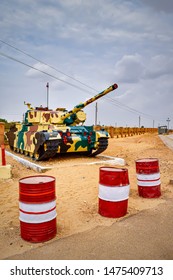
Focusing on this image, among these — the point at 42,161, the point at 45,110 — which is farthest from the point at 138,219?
the point at 45,110

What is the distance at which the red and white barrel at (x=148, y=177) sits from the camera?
5805mm

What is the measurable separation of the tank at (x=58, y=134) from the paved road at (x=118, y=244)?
658cm

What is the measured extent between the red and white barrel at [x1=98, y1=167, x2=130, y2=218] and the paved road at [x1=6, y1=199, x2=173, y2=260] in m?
0.25

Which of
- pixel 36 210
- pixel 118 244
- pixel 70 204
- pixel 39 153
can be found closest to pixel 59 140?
pixel 39 153

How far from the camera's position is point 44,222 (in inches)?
A: 153

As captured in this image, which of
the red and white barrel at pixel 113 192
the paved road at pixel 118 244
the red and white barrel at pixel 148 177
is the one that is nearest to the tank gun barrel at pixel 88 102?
the red and white barrel at pixel 148 177

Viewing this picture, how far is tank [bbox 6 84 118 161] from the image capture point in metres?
10.8

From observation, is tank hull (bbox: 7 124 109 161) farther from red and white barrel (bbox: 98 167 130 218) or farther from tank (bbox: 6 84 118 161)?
red and white barrel (bbox: 98 167 130 218)

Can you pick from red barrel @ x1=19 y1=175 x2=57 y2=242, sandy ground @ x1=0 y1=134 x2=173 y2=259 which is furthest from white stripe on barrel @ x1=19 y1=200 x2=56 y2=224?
sandy ground @ x1=0 y1=134 x2=173 y2=259

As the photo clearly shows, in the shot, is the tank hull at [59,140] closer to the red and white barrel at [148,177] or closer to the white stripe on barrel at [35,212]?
the red and white barrel at [148,177]

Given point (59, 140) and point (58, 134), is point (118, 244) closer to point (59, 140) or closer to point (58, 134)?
point (58, 134)

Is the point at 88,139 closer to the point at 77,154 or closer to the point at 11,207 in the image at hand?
the point at 77,154

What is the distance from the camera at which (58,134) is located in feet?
35.6

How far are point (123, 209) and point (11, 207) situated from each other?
7.47 feet
